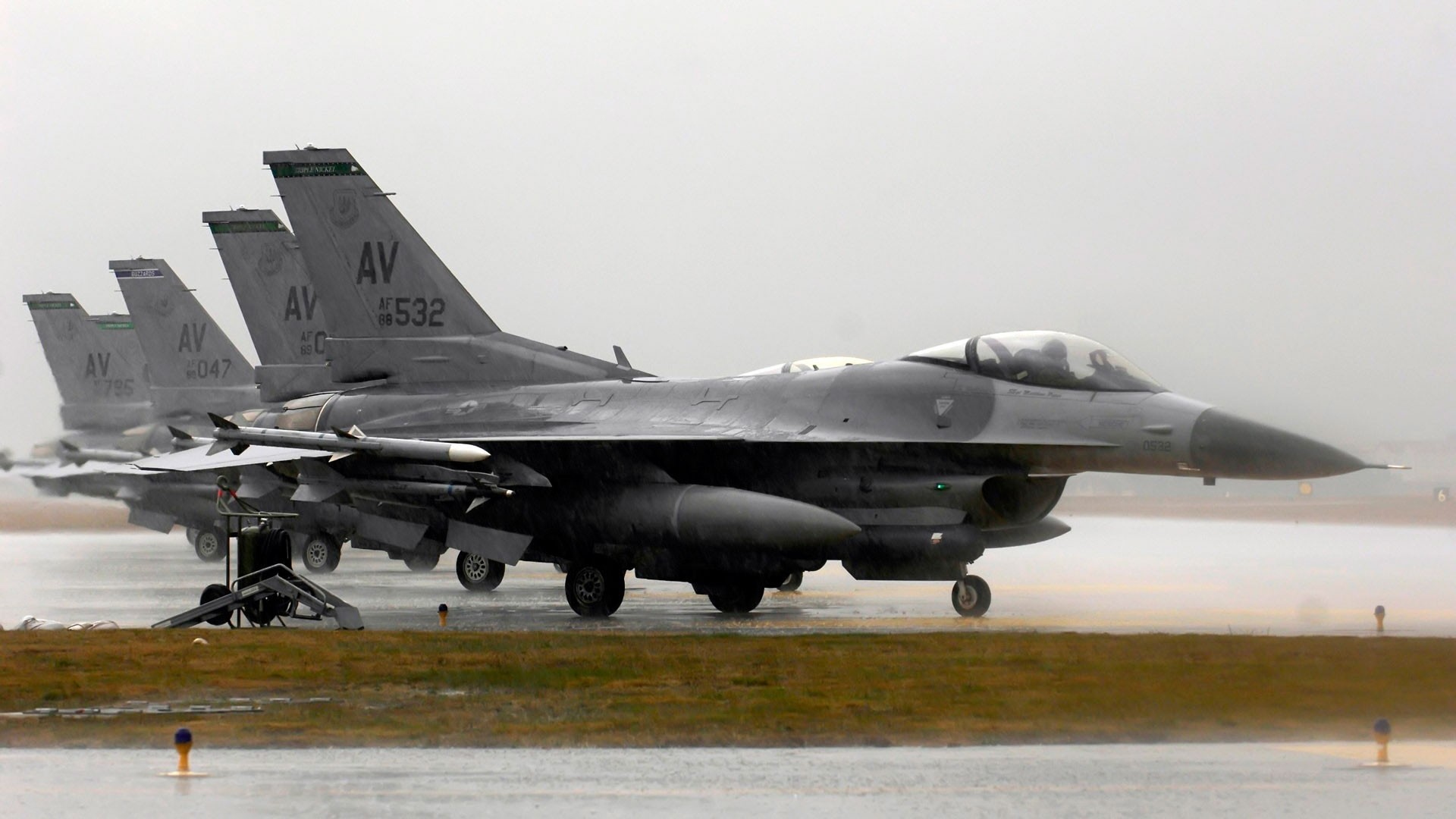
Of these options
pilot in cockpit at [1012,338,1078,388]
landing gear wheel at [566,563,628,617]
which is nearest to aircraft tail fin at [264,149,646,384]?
landing gear wheel at [566,563,628,617]

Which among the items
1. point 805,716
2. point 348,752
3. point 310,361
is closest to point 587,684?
point 805,716

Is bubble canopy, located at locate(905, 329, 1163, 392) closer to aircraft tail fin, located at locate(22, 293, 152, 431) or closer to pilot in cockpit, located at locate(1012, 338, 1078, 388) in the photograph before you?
pilot in cockpit, located at locate(1012, 338, 1078, 388)

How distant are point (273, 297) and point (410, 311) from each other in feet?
16.3

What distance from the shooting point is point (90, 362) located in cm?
3478

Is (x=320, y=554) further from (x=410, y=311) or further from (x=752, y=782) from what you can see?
(x=752, y=782)

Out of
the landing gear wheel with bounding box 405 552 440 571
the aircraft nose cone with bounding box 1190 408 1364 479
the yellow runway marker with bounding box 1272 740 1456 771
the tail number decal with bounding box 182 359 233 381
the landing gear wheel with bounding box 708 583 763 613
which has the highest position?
the tail number decal with bounding box 182 359 233 381

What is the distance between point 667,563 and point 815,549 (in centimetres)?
211

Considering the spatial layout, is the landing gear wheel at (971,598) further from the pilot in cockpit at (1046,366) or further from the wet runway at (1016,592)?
the pilot in cockpit at (1046,366)

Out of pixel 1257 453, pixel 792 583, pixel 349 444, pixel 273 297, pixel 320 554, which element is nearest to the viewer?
pixel 1257 453

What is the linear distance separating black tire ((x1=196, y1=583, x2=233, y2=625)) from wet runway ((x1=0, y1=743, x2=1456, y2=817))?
264 inches

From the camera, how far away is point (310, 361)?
22.6 m

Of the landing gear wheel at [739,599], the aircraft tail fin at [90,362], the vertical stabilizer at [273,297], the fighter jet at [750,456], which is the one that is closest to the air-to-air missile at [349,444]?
the fighter jet at [750,456]

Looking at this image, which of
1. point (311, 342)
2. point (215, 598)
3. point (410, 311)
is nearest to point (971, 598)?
point (215, 598)

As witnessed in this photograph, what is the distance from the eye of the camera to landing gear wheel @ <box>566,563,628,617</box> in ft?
54.1
